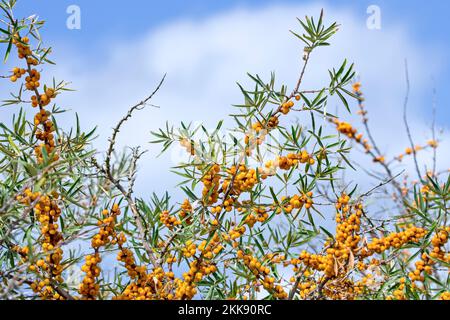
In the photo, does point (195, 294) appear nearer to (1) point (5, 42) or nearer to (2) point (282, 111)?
(2) point (282, 111)

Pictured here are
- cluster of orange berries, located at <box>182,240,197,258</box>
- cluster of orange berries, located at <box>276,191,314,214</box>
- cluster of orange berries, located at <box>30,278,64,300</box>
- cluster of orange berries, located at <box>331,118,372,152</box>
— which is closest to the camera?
cluster of orange berries, located at <box>30,278,64,300</box>

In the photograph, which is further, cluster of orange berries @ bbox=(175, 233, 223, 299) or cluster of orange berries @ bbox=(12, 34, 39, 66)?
cluster of orange berries @ bbox=(12, 34, 39, 66)

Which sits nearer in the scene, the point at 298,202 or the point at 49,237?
the point at 49,237

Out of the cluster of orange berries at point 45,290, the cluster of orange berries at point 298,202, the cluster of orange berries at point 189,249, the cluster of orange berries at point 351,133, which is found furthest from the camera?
the cluster of orange berries at point 351,133

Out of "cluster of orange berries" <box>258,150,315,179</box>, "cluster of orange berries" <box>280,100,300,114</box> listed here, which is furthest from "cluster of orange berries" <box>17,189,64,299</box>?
"cluster of orange berries" <box>280,100,300,114</box>

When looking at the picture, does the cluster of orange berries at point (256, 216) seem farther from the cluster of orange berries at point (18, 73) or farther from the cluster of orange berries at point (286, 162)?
the cluster of orange berries at point (18, 73)

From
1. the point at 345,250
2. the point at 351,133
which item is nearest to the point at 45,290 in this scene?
the point at 345,250

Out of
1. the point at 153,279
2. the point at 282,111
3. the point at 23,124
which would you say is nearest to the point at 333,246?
the point at 282,111

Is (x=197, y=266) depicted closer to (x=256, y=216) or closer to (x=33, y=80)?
(x=256, y=216)

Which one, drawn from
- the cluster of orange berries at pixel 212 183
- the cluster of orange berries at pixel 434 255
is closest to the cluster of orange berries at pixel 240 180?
the cluster of orange berries at pixel 212 183

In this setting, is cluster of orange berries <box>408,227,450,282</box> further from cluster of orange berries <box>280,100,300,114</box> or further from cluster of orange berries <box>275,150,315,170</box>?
cluster of orange berries <box>280,100,300,114</box>

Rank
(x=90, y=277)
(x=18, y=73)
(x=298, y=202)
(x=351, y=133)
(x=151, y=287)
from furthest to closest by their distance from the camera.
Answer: (x=351, y=133) < (x=18, y=73) < (x=298, y=202) < (x=151, y=287) < (x=90, y=277)

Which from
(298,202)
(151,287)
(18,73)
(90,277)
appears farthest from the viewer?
(18,73)
